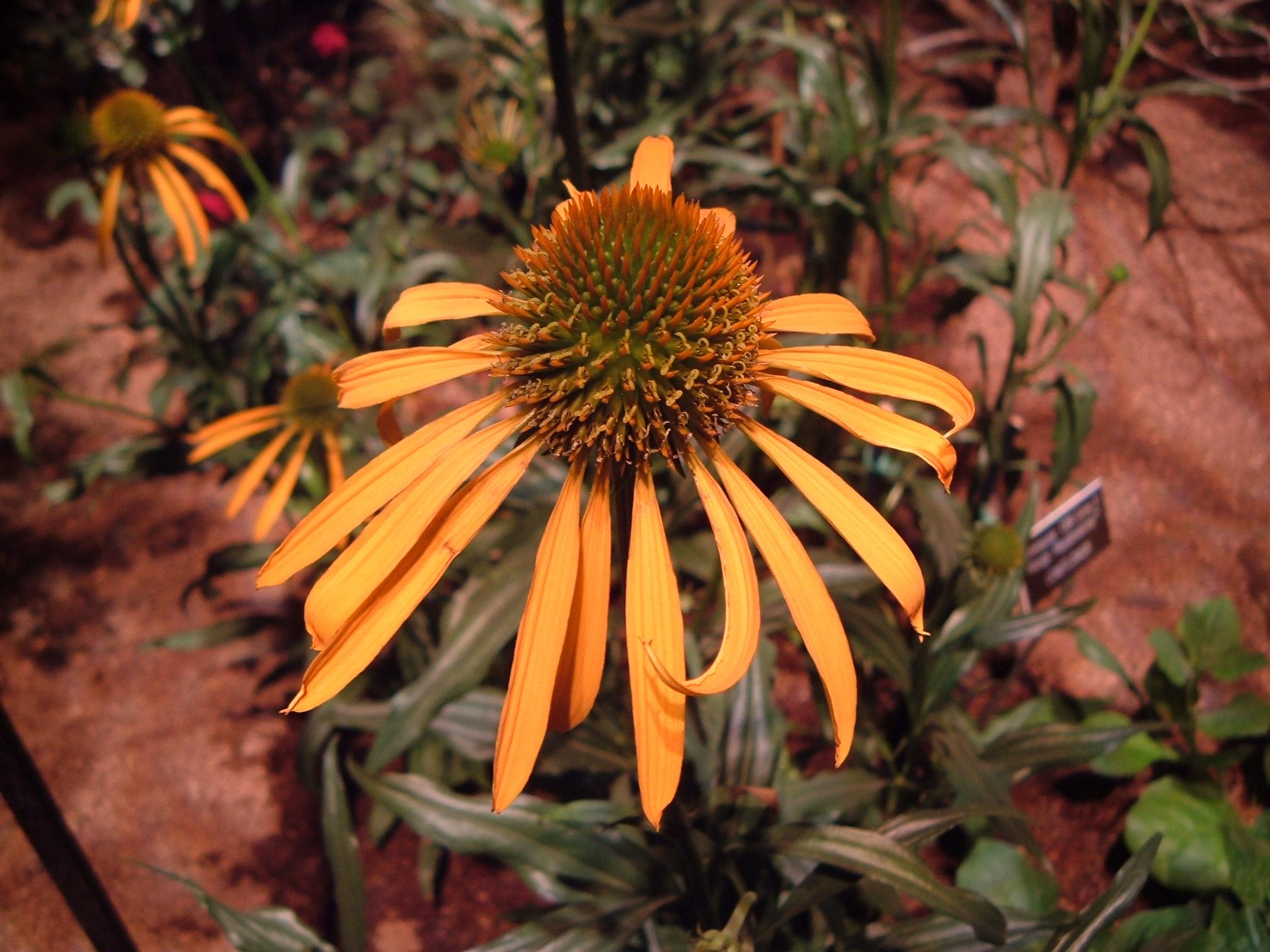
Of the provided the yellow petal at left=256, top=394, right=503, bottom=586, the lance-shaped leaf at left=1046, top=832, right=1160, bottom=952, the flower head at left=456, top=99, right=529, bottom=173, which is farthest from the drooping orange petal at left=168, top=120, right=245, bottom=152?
the lance-shaped leaf at left=1046, top=832, right=1160, bottom=952

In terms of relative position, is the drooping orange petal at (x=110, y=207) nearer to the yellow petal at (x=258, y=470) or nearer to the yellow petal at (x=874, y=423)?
the yellow petal at (x=258, y=470)

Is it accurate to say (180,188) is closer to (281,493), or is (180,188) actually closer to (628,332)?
(281,493)

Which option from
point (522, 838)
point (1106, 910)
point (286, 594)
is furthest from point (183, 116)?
point (1106, 910)

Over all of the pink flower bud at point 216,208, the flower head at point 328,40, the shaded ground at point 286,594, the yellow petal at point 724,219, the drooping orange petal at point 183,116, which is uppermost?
the flower head at point 328,40

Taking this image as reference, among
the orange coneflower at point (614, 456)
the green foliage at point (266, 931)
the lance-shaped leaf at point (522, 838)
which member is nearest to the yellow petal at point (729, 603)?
the orange coneflower at point (614, 456)

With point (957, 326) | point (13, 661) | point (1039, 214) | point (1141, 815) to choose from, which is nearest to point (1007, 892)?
point (1141, 815)

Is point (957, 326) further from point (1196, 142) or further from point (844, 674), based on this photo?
point (844, 674)

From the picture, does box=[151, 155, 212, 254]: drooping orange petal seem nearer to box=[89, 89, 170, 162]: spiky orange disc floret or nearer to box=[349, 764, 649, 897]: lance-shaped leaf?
box=[89, 89, 170, 162]: spiky orange disc floret
